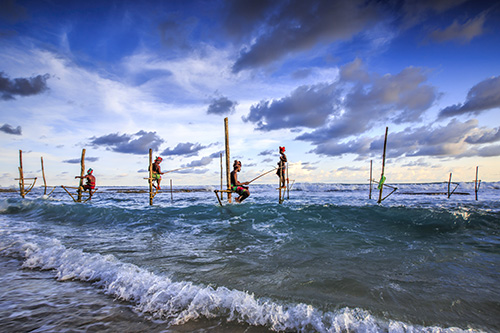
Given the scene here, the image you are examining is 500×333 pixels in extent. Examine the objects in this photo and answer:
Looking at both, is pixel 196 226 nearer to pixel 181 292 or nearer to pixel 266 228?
pixel 266 228

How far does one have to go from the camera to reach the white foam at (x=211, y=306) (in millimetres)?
2607

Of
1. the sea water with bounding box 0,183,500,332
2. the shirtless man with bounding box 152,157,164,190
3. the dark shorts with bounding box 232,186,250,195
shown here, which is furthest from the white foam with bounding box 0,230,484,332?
the shirtless man with bounding box 152,157,164,190

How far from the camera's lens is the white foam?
2.61m

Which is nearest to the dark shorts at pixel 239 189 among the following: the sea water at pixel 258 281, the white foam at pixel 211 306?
the sea water at pixel 258 281

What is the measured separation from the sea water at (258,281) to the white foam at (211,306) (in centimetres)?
1

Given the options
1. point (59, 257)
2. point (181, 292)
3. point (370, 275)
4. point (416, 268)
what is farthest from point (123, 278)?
point (416, 268)

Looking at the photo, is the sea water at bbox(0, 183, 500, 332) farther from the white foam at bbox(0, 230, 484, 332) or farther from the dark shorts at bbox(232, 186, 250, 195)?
the dark shorts at bbox(232, 186, 250, 195)

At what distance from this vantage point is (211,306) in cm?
297

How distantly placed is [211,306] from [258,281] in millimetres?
1081

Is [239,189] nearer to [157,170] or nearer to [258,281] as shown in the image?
[157,170]

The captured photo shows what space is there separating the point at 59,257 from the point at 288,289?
4.81 m

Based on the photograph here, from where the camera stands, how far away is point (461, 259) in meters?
5.14

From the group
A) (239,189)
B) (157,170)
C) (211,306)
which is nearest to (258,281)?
(211,306)

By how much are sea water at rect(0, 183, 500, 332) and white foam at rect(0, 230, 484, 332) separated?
0.01 m
